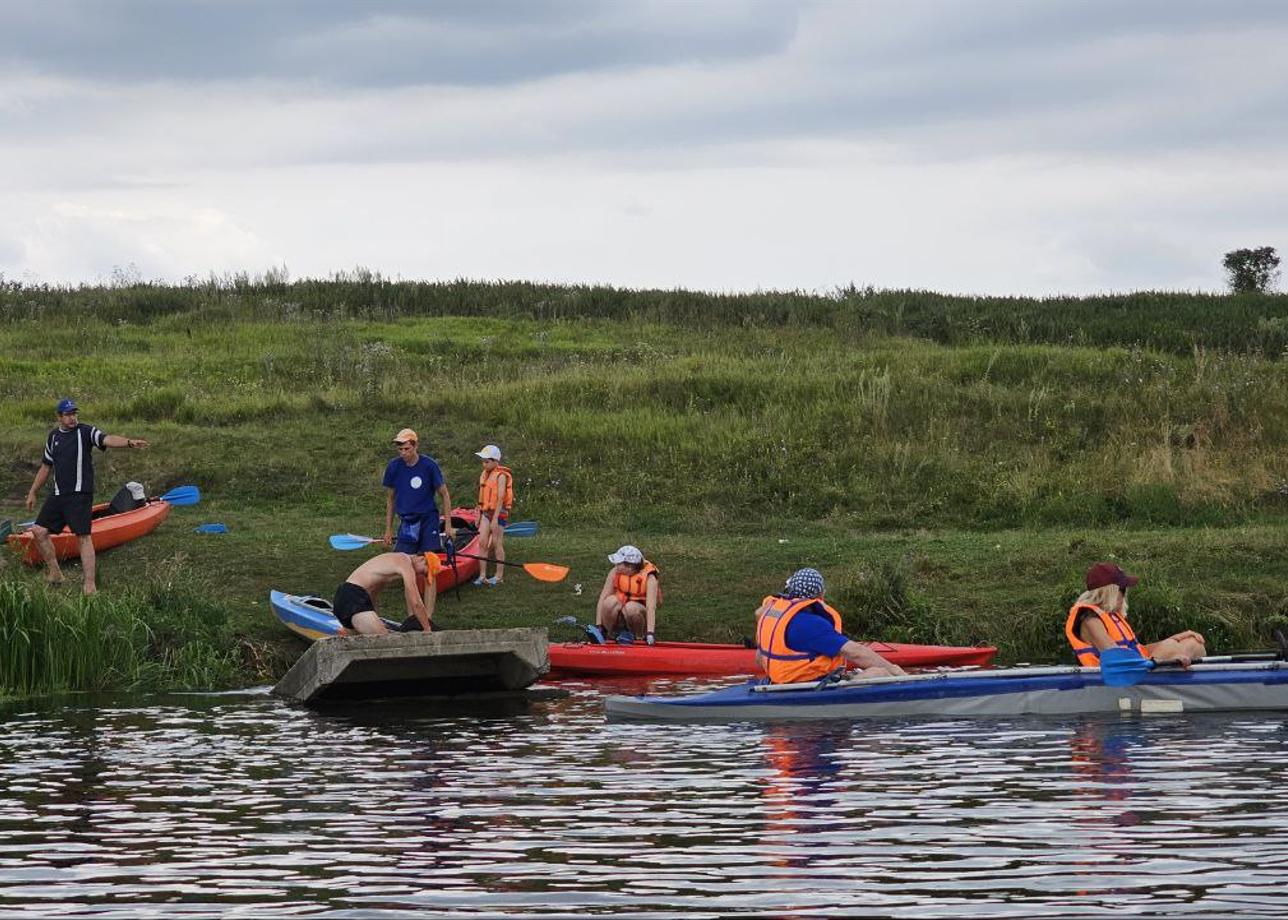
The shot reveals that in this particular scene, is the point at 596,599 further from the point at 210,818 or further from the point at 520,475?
the point at 210,818

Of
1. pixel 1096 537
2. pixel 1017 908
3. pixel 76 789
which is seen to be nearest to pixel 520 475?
pixel 1096 537

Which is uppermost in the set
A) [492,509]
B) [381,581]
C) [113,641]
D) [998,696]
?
[492,509]

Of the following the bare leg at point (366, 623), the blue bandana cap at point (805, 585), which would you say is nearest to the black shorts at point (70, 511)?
the bare leg at point (366, 623)

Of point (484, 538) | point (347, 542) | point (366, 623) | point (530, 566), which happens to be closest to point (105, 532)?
point (347, 542)

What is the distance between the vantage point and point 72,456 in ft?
67.3

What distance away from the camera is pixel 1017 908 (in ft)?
27.8

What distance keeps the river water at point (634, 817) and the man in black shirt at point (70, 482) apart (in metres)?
4.79

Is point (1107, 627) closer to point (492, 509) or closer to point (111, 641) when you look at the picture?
point (492, 509)

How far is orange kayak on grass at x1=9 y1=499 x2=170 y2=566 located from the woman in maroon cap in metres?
11.7

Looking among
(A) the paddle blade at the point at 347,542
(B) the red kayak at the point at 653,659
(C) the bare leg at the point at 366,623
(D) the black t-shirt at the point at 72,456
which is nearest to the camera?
(C) the bare leg at the point at 366,623

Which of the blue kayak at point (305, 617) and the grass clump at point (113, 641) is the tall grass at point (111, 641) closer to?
the grass clump at point (113, 641)

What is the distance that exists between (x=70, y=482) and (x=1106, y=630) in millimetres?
11501

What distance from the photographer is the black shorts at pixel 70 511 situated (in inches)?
814

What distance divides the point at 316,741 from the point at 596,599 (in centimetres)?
726
